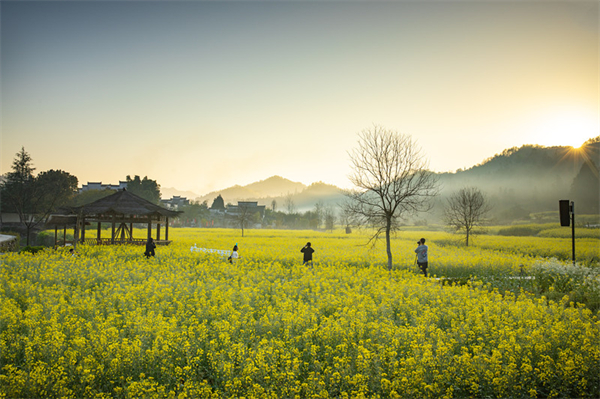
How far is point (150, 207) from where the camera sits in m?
27.0

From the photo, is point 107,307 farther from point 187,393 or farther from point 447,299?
point 447,299

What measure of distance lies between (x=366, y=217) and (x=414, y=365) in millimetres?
13053

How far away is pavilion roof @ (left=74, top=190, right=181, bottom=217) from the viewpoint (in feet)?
81.4

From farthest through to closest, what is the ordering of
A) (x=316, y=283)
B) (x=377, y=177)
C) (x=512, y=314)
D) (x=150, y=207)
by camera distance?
(x=150, y=207)
(x=377, y=177)
(x=316, y=283)
(x=512, y=314)

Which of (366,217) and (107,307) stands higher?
(366,217)

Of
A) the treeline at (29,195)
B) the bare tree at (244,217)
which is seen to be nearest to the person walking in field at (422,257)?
the bare tree at (244,217)

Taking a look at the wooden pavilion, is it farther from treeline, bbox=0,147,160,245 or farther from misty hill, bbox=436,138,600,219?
misty hill, bbox=436,138,600,219

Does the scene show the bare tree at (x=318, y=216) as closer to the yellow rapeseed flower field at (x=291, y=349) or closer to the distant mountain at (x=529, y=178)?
the distant mountain at (x=529, y=178)

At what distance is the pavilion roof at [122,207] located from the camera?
24812mm

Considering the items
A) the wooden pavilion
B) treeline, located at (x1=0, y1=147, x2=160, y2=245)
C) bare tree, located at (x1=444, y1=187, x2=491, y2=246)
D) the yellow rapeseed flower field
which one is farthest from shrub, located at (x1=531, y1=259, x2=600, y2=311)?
treeline, located at (x1=0, y1=147, x2=160, y2=245)

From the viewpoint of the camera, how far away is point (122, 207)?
83.3ft

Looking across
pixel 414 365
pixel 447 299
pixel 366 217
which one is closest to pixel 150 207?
pixel 366 217

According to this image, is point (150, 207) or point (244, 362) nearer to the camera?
point (244, 362)

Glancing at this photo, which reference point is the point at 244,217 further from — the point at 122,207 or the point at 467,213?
the point at 122,207
